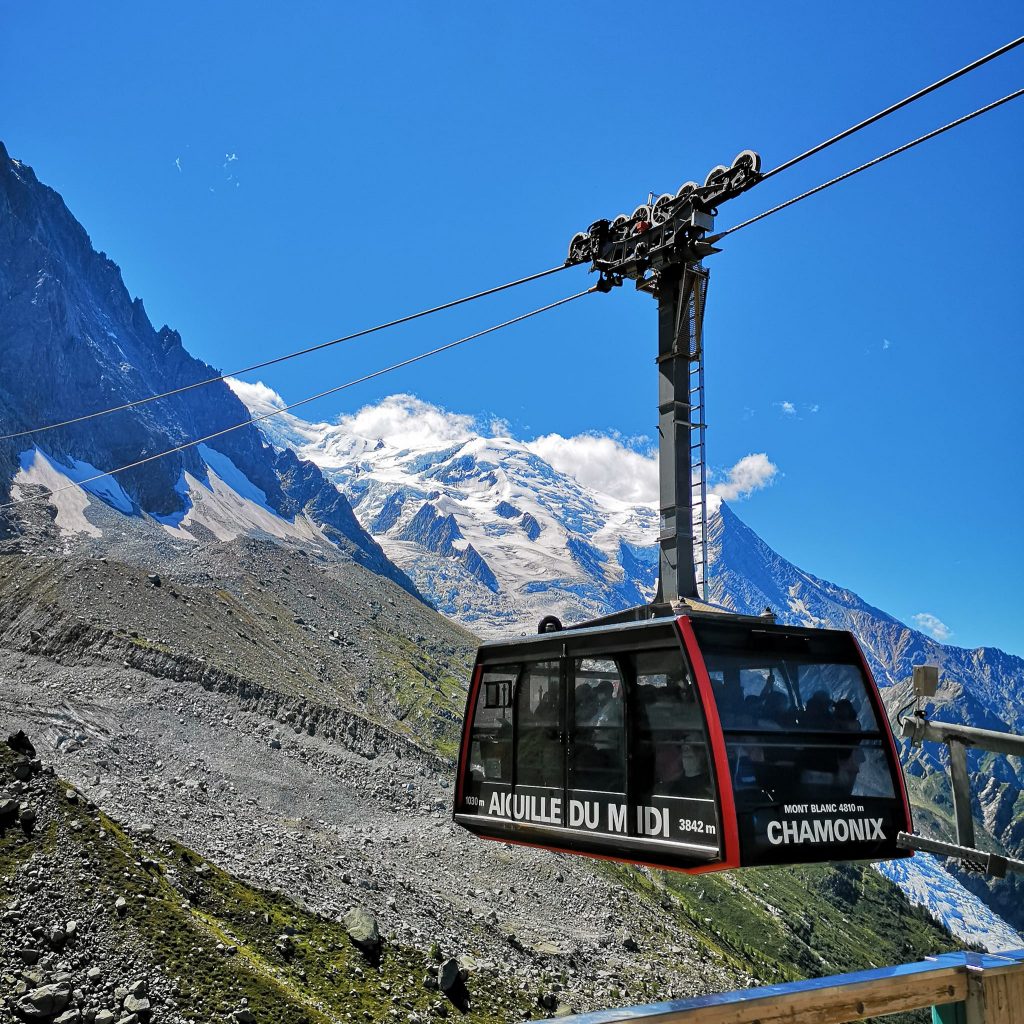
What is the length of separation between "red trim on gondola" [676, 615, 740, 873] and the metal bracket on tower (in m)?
2.76

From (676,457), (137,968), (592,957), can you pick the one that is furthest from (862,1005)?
(592,957)

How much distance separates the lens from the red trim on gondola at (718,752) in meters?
9.09

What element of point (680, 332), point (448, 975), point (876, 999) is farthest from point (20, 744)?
point (876, 999)

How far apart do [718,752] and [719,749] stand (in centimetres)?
3

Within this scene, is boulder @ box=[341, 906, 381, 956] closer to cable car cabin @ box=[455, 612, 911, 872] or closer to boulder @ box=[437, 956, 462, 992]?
boulder @ box=[437, 956, 462, 992]

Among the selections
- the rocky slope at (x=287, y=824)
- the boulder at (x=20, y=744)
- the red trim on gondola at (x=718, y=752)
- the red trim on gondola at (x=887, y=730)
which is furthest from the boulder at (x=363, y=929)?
the red trim on gondola at (x=718, y=752)

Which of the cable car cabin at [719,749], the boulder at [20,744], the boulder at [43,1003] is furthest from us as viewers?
the boulder at [20,744]

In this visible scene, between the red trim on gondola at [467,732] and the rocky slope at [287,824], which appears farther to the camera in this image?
the rocky slope at [287,824]

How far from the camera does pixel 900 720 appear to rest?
6.73 metres

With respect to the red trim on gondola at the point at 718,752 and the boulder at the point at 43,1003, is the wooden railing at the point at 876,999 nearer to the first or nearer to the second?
the red trim on gondola at the point at 718,752

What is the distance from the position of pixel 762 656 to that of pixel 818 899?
195046 mm

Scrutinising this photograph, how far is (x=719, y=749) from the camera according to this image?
9375 millimetres

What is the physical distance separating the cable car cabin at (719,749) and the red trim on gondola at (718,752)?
1cm

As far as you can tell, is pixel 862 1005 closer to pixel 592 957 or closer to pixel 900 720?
pixel 900 720
